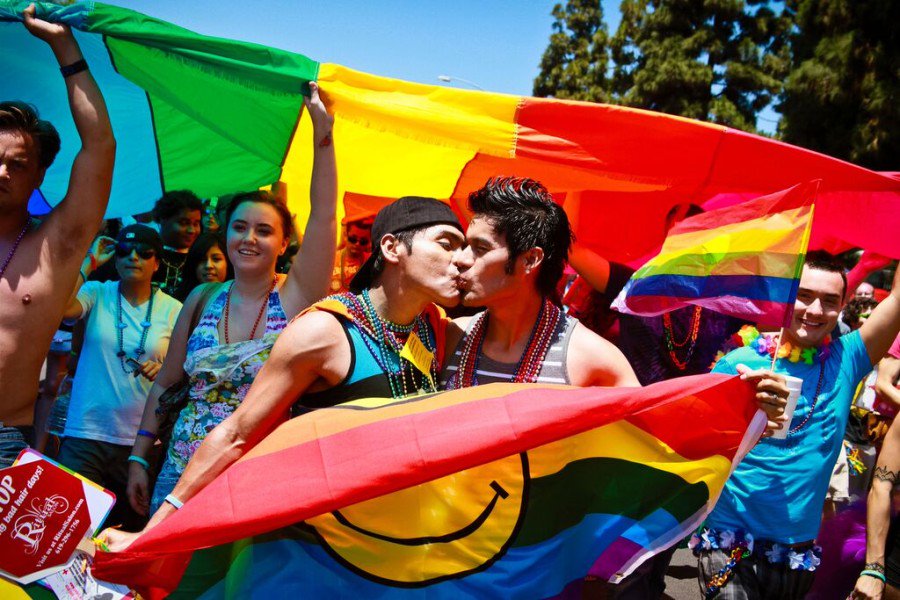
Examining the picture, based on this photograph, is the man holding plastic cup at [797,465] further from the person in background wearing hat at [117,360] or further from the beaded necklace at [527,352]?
the person in background wearing hat at [117,360]

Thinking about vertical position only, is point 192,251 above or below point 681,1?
below

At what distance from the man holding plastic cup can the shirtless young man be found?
2.52m

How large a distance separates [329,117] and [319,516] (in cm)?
143

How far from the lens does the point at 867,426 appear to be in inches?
212

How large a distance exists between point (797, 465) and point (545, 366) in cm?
128

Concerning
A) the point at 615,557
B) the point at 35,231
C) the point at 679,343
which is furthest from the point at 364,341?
the point at 679,343

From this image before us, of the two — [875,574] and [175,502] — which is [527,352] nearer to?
[175,502]

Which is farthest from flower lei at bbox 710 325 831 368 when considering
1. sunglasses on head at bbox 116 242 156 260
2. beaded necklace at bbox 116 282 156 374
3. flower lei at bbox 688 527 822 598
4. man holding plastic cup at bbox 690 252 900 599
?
sunglasses on head at bbox 116 242 156 260

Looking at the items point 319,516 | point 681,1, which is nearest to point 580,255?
point 319,516

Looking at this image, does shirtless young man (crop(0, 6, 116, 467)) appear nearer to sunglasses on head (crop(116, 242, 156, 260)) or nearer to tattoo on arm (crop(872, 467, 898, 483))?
sunglasses on head (crop(116, 242, 156, 260))

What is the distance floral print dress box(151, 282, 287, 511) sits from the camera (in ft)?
9.06

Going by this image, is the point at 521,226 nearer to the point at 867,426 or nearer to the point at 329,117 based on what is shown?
the point at 329,117

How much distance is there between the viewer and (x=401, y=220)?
253 cm

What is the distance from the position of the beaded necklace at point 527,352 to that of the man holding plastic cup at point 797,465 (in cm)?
100
